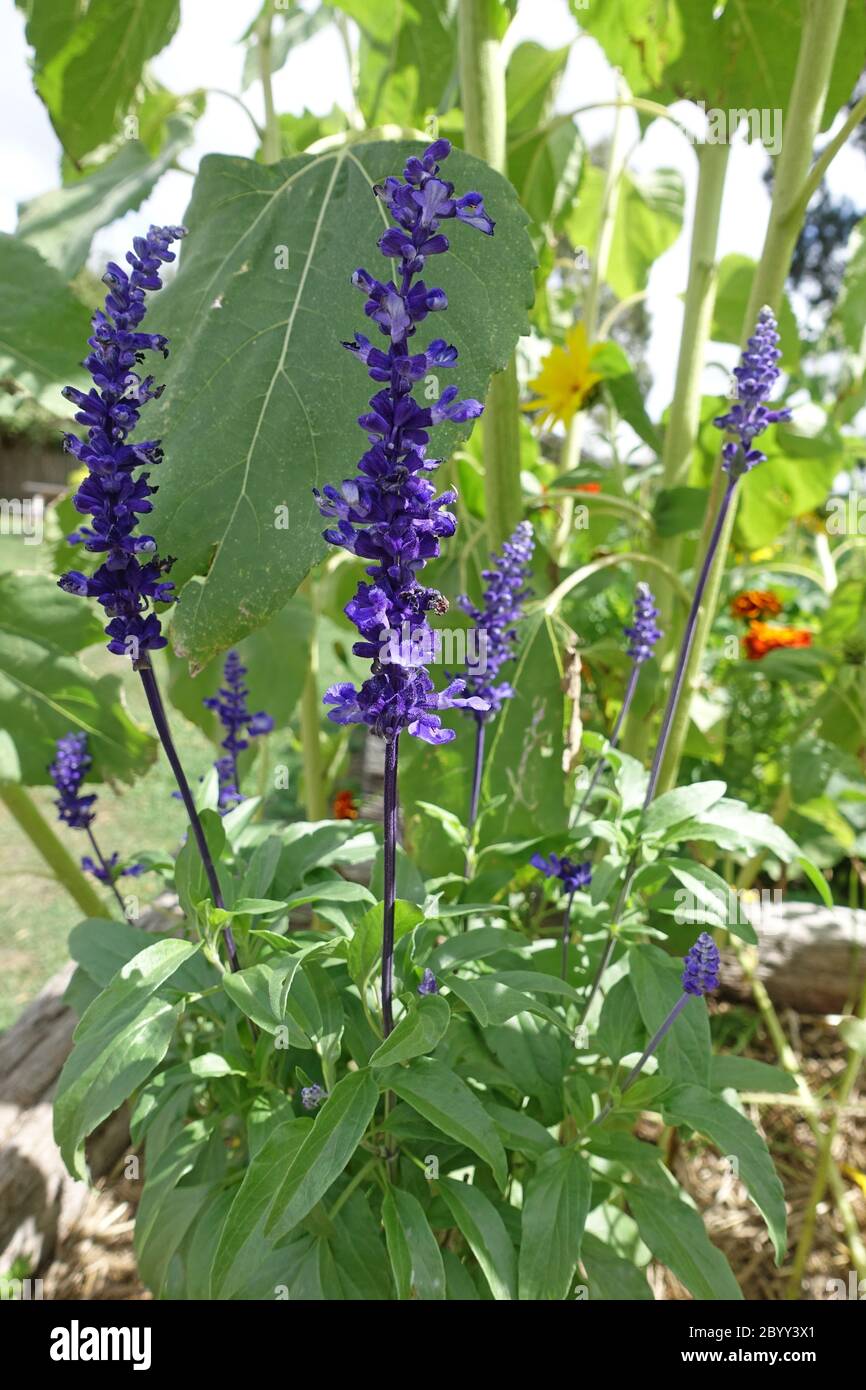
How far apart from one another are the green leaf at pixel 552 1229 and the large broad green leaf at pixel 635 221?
1.59 m

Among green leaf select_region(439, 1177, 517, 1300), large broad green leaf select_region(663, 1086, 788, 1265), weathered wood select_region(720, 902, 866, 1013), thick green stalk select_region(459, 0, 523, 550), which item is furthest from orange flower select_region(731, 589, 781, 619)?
green leaf select_region(439, 1177, 517, 1300)

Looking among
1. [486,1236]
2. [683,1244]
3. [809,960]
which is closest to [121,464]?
[486,1236]

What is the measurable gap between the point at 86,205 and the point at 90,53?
0.51 feet

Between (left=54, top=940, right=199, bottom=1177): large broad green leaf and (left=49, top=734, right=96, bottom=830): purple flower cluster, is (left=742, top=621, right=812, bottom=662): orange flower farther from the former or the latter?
(left=54, top=940, right=199, bottom=1177): large broad green leaf

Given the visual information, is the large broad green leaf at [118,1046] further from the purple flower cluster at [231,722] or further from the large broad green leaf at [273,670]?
the large broad green leaf at [273,670]

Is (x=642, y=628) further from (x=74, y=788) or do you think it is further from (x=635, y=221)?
(x=635, y=221)

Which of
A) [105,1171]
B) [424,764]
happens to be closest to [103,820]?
[105,1171]

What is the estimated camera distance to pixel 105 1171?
145 cm

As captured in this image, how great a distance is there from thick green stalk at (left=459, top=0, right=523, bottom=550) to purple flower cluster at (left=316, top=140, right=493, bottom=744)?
0.36 m

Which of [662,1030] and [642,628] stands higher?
[642,628]

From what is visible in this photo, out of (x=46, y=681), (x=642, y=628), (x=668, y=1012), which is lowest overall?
(x=668, y=1012)

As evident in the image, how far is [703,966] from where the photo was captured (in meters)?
0.76

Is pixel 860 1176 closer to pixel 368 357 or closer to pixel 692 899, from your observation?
pixel 692 899

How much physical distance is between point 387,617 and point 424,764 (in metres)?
0.61
